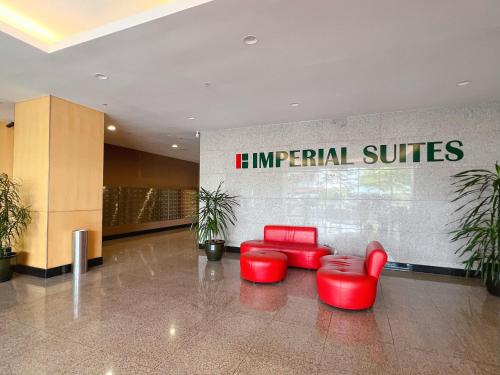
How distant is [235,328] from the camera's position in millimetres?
2971

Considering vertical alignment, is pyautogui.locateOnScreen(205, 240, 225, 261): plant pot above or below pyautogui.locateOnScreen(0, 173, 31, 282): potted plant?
below

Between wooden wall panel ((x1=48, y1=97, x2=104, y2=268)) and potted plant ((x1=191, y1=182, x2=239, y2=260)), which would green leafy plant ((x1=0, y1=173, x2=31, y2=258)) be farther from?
potted plant ((x1=191, y1=182, x2=239, y2=260))

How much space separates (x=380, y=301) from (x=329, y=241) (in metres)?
2.25

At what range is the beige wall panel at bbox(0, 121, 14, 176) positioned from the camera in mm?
6312

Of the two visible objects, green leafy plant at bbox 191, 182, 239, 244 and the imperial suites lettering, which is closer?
the imperial suites lettering

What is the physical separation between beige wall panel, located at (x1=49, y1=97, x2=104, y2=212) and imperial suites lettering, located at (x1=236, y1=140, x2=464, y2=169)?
3.29m

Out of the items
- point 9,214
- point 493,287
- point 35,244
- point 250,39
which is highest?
point 250,39

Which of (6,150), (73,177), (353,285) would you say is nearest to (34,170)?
(73,177)

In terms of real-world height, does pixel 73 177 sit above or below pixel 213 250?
above

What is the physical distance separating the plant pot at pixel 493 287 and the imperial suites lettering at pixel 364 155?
7.42 ft

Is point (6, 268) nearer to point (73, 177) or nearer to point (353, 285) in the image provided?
point (73, 177)

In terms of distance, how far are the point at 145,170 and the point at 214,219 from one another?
557cm

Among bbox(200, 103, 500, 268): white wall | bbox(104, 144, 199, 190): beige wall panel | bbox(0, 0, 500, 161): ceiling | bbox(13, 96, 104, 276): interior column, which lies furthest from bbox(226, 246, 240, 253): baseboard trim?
bbox(104, 144, 199, 190): beige wall panel

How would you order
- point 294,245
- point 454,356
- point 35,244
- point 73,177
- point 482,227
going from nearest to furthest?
1. point 454,356
2. point 482,227
3. point 35,244
4. point 73,177
5. point 294,245
